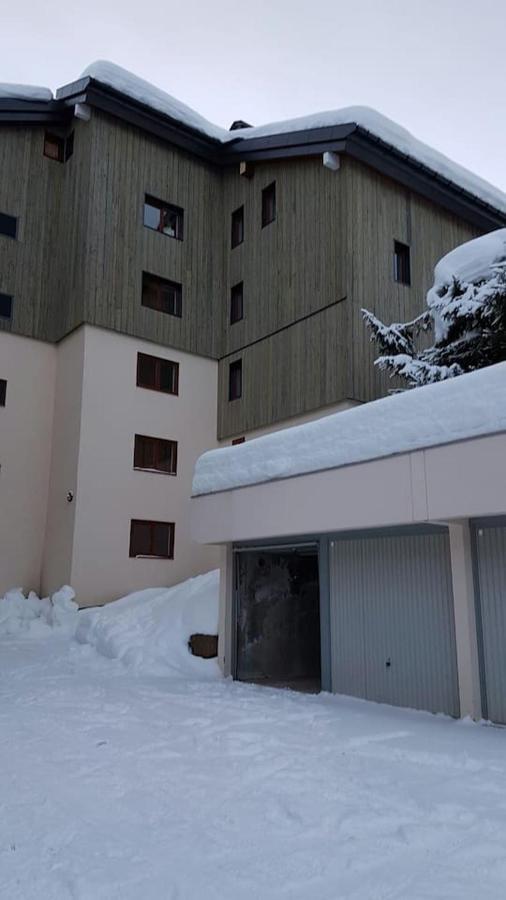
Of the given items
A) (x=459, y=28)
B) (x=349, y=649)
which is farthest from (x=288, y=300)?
(x=349, y=649)

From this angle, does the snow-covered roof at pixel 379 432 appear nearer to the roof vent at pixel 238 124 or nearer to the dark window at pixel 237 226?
the dark window at pixel 237 226

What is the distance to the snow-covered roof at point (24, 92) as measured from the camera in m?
18.7

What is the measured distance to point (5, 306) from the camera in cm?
1812

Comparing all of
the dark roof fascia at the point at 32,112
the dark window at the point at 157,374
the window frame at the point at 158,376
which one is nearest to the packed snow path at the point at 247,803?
the window frame at the point at 158,376

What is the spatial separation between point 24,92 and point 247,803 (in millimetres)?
19627

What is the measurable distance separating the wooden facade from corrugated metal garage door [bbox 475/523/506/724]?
835 centimetres

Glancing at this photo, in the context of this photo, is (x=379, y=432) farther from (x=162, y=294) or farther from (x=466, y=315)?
(x=162, y=294)

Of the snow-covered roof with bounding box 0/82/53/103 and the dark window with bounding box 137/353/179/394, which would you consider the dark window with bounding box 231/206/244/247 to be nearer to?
the dark window with bounding box 137/353/179/394

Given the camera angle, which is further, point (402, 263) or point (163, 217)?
point (163, 217)

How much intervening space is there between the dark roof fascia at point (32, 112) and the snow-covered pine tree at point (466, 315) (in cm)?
1182

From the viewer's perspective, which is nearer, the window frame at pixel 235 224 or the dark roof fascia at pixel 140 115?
the dark roof fascia at pixel 140 115

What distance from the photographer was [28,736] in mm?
6727

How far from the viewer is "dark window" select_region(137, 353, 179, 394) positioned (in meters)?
18.4

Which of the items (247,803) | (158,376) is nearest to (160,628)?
(158,376)
